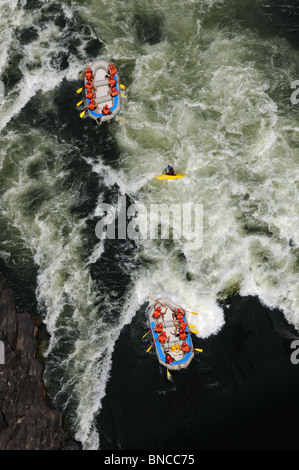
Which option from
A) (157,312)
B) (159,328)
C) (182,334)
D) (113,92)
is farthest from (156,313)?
(113,92)

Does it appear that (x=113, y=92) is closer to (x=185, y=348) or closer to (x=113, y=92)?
(x=113, y=92)

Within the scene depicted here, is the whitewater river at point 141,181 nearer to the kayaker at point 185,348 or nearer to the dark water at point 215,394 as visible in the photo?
the dark water at point 215,394

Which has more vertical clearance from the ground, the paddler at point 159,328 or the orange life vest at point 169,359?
the paddler at point 159,328

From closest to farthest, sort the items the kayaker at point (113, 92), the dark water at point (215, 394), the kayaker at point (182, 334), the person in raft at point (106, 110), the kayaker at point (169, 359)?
the dark water at point (215, 394)
the kayaker at point (169, 359)
the kayaker at point (182, 334)
the person in raft at point (106, 110)
the kayaker at point (113, 92)

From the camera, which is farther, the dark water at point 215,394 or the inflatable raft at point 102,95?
the inflatable raft at point 102,95

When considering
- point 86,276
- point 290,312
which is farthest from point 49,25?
point 290,312

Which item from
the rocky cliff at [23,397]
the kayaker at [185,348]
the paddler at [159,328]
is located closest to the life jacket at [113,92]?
the rocky cliff at [23,397]

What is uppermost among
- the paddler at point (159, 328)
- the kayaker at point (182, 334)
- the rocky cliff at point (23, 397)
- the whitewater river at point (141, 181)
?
the whitewater river at point (141, 181)
